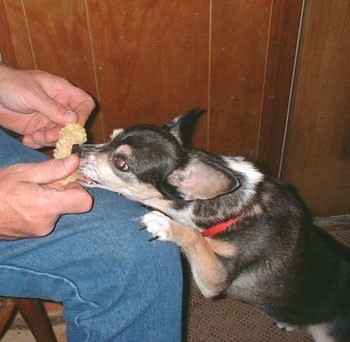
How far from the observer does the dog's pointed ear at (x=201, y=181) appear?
147cm

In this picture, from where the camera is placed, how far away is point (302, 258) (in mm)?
1790

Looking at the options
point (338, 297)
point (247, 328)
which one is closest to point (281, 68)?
point (338, 297)

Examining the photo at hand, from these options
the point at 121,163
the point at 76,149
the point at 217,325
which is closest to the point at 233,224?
the point at 121,163

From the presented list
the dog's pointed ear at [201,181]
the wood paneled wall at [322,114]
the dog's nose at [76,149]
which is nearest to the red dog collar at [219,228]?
the dog's pointed ear at [201,181]

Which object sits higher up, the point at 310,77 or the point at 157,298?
the point at 310,77

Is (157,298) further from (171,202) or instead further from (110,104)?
(110,104)

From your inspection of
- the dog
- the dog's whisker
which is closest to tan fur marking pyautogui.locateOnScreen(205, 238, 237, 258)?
the dog

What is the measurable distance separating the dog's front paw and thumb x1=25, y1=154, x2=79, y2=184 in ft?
1.14

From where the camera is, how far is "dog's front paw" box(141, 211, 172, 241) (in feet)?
4.58

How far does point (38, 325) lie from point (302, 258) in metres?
1.19

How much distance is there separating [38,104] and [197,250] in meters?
0.86

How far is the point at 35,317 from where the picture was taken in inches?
65.4

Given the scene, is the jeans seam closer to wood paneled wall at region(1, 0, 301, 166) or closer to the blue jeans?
the blue jeans

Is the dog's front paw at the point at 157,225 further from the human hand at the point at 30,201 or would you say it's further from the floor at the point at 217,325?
the floor at the point at 217,325
